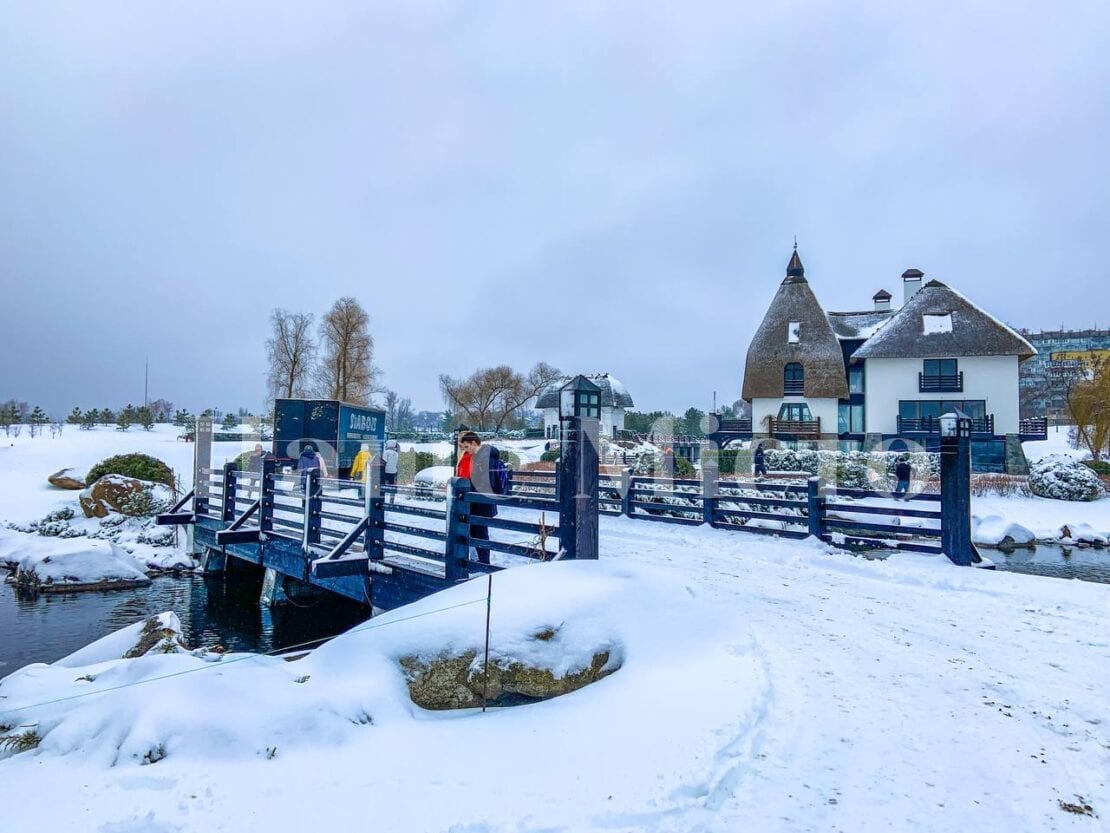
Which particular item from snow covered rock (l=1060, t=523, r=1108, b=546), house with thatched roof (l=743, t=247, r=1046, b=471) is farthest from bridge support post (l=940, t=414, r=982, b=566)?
house with thatched roof (l=743, t=247, r=1046, b=471)

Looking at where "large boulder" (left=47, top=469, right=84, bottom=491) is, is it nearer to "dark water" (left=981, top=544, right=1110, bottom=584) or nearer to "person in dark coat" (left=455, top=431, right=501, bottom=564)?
"person in dark coat" (left=455, top=431, right=501, bottom=564)

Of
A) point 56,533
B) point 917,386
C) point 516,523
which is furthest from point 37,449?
point 917,386

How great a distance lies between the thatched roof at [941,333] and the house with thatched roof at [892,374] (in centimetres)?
5

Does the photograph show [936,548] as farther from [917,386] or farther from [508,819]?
[917,386]

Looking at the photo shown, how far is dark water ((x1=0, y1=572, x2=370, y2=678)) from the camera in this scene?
920cm

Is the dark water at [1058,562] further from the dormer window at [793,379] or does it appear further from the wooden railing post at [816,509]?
the dormer window at [793,379]

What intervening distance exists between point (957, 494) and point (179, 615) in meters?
12.5

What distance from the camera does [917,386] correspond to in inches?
1252

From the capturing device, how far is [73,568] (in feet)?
40.1

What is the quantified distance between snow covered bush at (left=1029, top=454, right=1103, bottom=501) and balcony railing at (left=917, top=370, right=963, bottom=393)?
992 centimetres

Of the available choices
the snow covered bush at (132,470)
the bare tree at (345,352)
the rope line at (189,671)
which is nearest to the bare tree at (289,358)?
the bare tree at (345,352)

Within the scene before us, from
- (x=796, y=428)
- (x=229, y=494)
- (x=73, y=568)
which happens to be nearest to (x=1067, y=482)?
(x=796, y=428)

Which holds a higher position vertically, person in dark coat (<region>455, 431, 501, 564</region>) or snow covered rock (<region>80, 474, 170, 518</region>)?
person in dark coat (<region>455, 431, 501, 564</region>)

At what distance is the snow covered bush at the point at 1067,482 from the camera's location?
68.2ft
